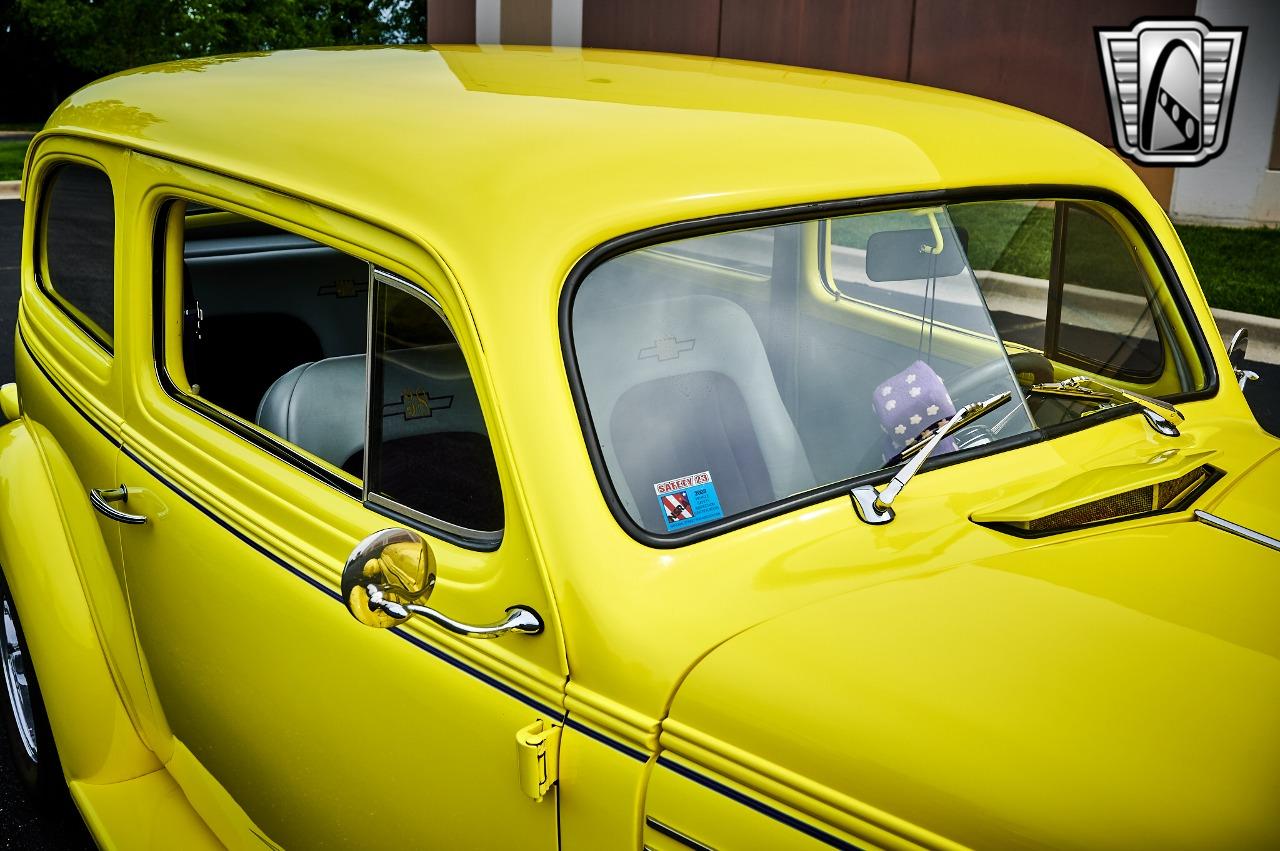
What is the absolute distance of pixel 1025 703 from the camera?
4.31 feet

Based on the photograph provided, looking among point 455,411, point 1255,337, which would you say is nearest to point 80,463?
point 455,411

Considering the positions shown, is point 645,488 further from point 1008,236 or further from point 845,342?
point 1008,236

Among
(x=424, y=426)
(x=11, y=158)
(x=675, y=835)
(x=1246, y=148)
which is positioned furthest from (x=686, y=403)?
(x=11, y=158)

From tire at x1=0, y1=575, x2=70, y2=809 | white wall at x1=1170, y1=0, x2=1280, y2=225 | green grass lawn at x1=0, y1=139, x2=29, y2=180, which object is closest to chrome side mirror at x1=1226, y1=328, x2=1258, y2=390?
tire at x1=0, y1=575, x2=70, y2=809

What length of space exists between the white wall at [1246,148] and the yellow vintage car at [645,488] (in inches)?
372

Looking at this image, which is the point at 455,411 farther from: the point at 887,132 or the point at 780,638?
the point at 887,132

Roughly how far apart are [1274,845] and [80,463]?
2.33 metres

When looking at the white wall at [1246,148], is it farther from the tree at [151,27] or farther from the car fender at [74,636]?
the tree at [151,27]

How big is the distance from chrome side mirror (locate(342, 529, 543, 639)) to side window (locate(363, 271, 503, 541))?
205 mm

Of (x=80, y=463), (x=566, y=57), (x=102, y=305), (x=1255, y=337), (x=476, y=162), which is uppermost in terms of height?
(x=566, y=57)

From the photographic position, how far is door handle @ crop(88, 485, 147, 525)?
7.45 ft

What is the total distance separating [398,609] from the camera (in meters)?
1.43

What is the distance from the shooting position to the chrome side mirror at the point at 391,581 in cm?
141

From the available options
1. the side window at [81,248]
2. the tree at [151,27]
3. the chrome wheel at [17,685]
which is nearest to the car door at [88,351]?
the side window at [81,248]
